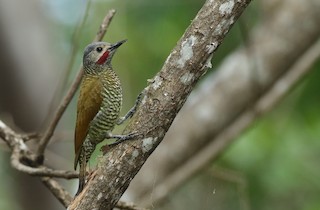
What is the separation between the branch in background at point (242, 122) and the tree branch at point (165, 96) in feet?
7.12

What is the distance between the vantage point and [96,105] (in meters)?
3.70

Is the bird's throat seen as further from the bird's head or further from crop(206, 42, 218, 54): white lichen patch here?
crop(206, 42, 218, 54): white lichen patch

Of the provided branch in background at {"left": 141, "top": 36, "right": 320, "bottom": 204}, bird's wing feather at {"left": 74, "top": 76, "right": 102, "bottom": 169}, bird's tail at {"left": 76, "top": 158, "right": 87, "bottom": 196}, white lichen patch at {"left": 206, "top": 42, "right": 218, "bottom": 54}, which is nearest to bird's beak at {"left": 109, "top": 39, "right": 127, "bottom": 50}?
bird's wing feather at {"left": 74, "top": 76, "right": 102, "bottom": 169}

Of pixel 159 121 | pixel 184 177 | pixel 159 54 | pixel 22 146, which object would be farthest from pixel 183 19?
pixel 159 121

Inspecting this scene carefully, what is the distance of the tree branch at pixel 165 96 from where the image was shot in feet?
9.86

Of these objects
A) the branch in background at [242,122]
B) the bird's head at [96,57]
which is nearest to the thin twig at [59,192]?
the bird's head at [96,57]

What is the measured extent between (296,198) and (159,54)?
199 centimetres

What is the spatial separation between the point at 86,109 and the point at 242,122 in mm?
2059

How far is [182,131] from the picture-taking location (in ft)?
19.1

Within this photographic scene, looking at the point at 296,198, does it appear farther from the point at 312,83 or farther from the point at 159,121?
the point at 159,121

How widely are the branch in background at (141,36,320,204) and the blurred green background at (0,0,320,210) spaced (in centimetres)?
10

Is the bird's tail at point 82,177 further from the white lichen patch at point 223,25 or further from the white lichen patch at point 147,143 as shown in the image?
the white lichen patch at point 223,25

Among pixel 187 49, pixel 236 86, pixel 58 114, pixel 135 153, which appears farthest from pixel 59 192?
pixel 236 86

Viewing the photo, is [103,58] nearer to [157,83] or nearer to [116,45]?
[116,45]
